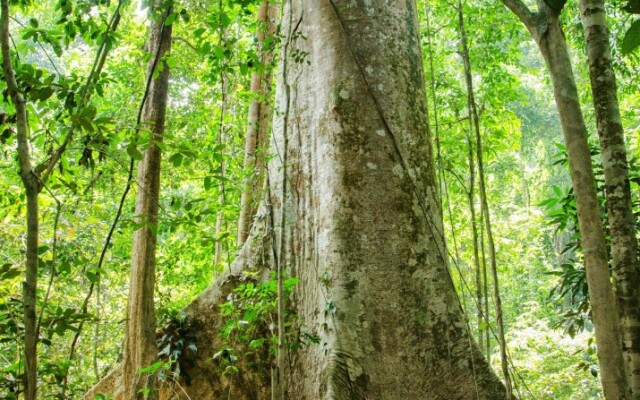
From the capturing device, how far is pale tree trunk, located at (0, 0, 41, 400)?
1.27 m

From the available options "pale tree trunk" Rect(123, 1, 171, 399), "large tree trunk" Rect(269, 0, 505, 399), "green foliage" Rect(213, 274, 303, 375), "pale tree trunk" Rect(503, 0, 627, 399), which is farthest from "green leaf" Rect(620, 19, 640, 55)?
"pale tree trunk" Rect(123, 1, 171, 399)

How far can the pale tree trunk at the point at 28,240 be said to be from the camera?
4.17ft

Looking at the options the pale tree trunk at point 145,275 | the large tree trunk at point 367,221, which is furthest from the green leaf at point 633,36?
the pale tree trunk at point 145,275

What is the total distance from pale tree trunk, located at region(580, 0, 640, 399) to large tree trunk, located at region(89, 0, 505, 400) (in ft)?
3.73

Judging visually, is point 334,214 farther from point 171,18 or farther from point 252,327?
point 171,18

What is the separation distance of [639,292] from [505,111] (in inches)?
224

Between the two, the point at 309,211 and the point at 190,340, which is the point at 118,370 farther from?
the point at 309,211

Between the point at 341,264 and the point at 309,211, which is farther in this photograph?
the point at 309,211

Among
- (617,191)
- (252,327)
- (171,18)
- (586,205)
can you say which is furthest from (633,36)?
(252,327)

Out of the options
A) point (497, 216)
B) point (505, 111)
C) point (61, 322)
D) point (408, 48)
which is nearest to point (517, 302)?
point (497, 216)

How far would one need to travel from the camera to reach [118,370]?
12.5ft

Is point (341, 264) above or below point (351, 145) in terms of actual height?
below

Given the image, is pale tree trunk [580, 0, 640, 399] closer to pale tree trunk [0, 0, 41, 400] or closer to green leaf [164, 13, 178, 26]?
green leaf [164, 13, 178, 26]

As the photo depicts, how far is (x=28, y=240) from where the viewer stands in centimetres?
130
